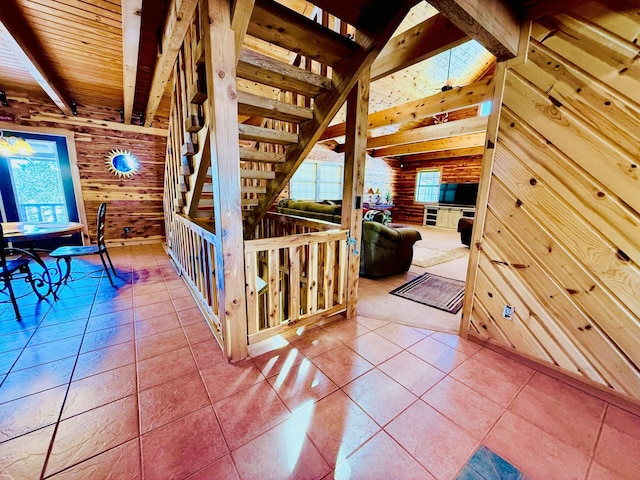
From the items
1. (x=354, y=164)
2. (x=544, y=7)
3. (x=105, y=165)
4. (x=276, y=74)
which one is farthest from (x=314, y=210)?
(x=105, y=165)

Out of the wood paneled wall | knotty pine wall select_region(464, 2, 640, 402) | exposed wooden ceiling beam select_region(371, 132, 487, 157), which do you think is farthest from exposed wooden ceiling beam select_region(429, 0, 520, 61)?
the wood paneled wall

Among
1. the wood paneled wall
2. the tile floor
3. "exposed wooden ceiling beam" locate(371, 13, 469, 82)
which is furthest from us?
the wood paneled wall

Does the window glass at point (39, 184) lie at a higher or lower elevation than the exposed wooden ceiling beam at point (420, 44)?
lower

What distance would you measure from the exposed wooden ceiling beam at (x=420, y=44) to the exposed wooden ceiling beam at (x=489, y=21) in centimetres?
26

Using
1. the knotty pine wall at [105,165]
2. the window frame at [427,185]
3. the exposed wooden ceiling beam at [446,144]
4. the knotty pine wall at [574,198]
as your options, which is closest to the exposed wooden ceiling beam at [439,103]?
the knotty pine wall at [574,198]

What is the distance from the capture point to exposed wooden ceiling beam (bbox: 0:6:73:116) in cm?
205

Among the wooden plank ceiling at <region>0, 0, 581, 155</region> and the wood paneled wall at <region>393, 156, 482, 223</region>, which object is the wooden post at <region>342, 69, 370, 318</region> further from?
the wood paneled wall at <region>393, 156, 482, 223</region>

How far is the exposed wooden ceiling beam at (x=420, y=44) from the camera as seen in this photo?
5.85ft

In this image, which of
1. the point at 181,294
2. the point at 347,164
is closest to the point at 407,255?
the point at 347,164

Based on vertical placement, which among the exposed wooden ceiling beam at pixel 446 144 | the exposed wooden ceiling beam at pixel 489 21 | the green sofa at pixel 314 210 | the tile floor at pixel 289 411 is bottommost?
the tile floor at pixel 289 411

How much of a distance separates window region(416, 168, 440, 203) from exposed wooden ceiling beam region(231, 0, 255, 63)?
872cm

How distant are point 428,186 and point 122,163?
897 cm

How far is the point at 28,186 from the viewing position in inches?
164

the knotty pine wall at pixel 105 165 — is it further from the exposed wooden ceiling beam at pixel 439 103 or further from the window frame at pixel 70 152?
the exposed wooden ceiling beam at pixel 439 103
